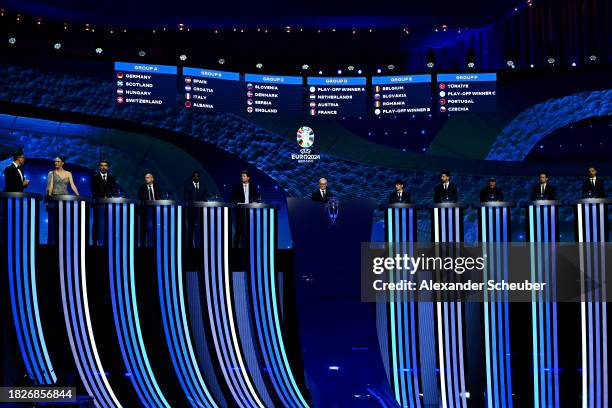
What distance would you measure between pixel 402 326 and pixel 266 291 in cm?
149

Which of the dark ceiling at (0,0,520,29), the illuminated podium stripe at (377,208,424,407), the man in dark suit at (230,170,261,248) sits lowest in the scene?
the illuminated podium stripe at (377,208,424,407)

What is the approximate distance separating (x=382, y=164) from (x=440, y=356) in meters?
4.25

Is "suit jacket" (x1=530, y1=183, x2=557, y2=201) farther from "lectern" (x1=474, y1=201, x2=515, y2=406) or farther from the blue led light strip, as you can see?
the blue led light strip

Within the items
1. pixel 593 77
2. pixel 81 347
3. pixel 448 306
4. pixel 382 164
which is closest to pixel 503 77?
pixel 593 77

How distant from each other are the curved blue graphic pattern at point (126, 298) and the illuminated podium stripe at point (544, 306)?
388 centimetres

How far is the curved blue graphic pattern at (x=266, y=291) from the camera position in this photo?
1011cm

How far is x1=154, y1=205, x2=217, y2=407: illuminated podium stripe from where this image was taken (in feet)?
32.4

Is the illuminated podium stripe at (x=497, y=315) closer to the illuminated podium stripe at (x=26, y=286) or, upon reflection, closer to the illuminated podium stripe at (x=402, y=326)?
the illuminated podium stripe at (x=402, y=326)

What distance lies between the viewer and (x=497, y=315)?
32.9 ft

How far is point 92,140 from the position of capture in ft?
43.3

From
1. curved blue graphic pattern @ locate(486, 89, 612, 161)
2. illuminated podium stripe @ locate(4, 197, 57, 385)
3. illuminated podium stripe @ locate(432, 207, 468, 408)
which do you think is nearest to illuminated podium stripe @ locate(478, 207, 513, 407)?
illuminated podium stripe @ locate(432, 207, 468, 408)

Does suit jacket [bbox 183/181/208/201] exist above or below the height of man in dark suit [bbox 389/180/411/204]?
above

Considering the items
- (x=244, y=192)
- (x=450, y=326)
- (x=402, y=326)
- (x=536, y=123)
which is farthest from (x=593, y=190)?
(x=244, y=192)

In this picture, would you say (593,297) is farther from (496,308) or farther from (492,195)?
(492,195)
